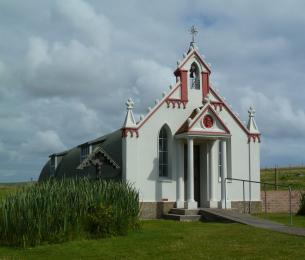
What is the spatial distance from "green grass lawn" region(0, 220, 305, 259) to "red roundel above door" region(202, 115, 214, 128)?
7.19m

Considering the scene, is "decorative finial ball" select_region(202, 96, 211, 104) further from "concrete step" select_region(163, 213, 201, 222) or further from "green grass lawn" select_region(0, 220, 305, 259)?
"green grass lawn" select_region(0, 220, 305, 259)

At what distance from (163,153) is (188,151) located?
5.20ft

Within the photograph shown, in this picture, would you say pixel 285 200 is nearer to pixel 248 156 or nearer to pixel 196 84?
pixel 248 156

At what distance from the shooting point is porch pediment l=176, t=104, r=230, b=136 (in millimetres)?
23031

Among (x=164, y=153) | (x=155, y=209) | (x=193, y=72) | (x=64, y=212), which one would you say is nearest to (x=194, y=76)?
(x=193, y=72)

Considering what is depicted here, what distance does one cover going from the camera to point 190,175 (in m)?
22.9

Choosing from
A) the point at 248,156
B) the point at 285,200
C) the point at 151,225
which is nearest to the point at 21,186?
the point at 151,225

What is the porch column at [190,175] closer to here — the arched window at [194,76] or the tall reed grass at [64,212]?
the arched window at [194,76]

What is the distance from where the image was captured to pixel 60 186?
1628cm

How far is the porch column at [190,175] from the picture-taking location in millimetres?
Result: 22797

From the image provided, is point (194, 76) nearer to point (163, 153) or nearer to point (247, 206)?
point (163, 153)

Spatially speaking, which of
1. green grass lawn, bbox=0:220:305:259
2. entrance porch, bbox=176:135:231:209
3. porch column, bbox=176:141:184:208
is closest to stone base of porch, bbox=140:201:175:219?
porch column, bbox=176:141:184:208

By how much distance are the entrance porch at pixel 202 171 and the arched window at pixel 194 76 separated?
2732mm

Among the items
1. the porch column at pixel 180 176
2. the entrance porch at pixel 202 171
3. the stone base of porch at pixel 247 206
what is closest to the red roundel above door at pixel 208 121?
the entrance porch at pixel 202 171
